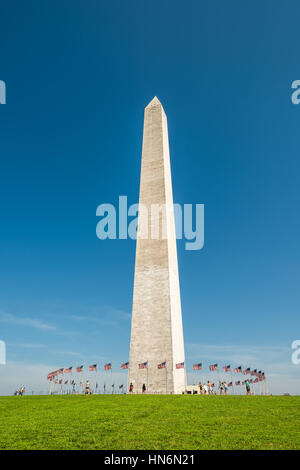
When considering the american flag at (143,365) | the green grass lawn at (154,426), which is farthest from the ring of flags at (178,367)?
the green grass lawn at (154,426)

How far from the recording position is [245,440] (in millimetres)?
12078

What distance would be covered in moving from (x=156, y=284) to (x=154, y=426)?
22594 mm

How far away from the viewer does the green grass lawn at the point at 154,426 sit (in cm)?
1185

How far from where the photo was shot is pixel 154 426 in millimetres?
14320

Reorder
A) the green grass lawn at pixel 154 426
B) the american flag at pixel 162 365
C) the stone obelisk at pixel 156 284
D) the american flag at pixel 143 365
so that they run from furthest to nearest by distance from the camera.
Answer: the stone obelisk at pixel 156 284, the american flag at pixel 143 365, the american flag at pixel 162 365, the green grass lawn at pixel 154 426

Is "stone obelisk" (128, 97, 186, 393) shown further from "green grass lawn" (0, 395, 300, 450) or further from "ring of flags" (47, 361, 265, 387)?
"green grass lawn" (0, 395, 300, 450)

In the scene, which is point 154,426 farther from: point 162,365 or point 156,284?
point 156,284

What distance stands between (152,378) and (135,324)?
5.13 m

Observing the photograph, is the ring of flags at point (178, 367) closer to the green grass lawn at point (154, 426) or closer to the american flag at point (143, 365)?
the american flag at point (143, 365)

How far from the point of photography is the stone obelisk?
34.3 m

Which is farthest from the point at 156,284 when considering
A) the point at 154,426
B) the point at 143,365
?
the point at 154,426

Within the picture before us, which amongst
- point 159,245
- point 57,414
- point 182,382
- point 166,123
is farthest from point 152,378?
point 166,123

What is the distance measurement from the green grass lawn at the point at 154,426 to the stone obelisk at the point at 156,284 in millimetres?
12990
